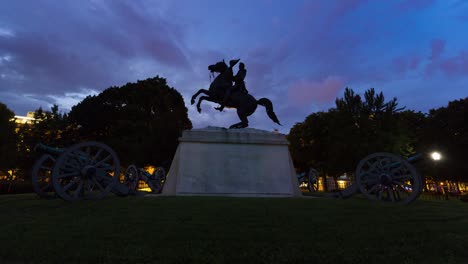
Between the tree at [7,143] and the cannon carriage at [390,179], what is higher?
the tree at [7,143]

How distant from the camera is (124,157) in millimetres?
31281

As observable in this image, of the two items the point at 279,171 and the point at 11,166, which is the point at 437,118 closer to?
the point at 279,171

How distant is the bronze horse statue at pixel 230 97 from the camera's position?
1323 centimetres

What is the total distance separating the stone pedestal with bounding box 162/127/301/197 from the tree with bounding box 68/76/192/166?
20300mm

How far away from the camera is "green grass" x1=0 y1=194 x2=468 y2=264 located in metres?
3.74

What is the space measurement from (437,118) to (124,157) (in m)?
42.4

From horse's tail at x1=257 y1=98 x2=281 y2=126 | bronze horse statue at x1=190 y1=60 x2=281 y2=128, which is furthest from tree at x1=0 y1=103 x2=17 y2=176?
horse's tail at x1=257 y1=98 x2=281 y2=126

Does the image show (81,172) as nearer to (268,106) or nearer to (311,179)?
(268,106)

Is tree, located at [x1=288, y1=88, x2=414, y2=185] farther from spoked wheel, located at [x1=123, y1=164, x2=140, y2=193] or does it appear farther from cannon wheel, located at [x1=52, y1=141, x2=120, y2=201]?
cannon wheel, located at [x1=52, y1=141, x2=120, y2=201]

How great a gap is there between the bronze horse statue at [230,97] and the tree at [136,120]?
1983 cm

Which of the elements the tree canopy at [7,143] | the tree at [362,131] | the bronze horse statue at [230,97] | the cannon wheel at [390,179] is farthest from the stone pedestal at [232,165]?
the tree canopy at [7,143]

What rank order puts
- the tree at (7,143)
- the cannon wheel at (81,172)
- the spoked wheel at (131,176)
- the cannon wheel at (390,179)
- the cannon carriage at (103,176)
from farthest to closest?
1. the tree at (7,143)
2. the spoked wheel at (131,176)
3. the cannon wheel at (390,179)
4. the cannon carriage at (103,176)
5. the cannon wheel at (81,172)

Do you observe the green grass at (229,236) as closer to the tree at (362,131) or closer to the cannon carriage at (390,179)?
the cannon carriage at (390,179)

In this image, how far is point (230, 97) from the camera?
13.3 m
